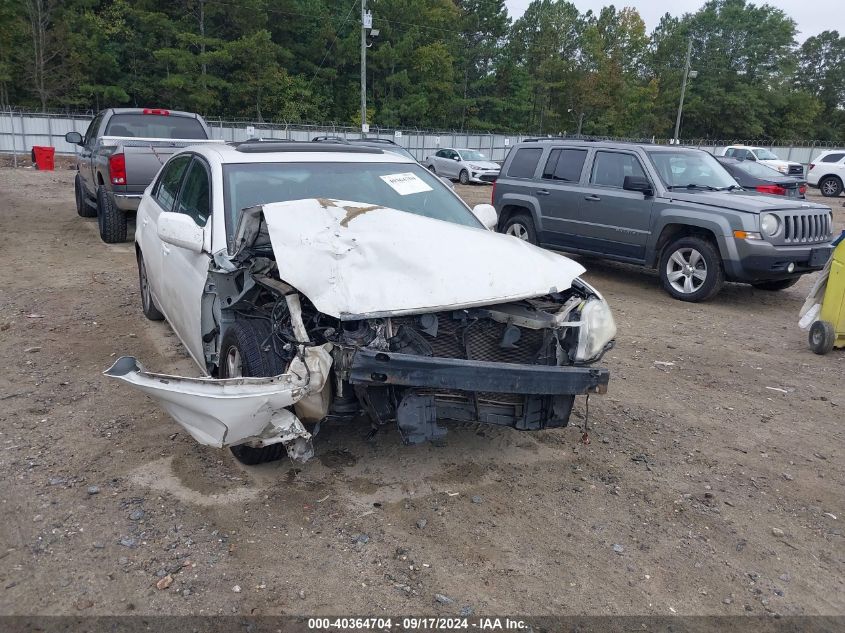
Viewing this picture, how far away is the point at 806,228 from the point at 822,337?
2.41 meters

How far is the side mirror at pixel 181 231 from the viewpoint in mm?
4050

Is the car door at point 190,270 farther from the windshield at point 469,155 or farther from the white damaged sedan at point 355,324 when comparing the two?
the windshield at point 469,155

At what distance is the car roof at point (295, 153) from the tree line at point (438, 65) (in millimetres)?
44545

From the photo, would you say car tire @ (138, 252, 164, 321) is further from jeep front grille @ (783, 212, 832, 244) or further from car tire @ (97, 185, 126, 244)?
jeep front grille @ (783, 212, 832, 244)

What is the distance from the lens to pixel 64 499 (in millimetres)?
3494

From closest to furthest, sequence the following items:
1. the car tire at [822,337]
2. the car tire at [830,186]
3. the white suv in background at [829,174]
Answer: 1. the car tire at [822,337]
2. the white suv in background at [829,174]
3. the car tire at [830,186]

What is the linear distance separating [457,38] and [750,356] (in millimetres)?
61265

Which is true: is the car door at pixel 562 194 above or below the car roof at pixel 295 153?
below

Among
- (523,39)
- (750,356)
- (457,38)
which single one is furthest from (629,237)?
(523,39)

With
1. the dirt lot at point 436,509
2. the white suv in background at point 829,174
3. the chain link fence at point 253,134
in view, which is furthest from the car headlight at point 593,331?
the white suv in background at point 829,174

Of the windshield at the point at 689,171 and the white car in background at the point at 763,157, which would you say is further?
the white car in background at the point at 763,157

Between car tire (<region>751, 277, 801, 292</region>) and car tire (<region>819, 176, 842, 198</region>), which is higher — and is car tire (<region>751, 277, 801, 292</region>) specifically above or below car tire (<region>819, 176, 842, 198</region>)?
below

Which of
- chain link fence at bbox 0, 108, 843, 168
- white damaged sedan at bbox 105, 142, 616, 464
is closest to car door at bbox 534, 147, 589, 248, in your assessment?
white damaged sedan at bbox 105, 142, 616, 464

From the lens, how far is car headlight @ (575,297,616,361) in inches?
147
